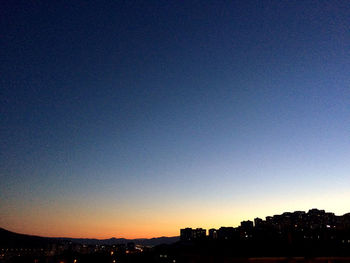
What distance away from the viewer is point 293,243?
15133mm

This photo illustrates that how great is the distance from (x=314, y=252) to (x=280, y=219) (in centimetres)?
11506

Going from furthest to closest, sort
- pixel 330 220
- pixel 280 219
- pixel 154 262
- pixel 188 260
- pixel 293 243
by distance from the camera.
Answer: pixel 280 219 < pixel 330 220 < pixel 154 262 < pixel 188 260 < pixel 293 243

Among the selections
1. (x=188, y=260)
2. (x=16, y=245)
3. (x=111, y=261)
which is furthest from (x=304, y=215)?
(x=16, y=245)

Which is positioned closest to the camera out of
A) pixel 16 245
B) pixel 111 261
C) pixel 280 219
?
pixel 111 261

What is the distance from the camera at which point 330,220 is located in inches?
4215

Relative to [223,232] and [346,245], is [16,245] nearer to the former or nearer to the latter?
[223,232]

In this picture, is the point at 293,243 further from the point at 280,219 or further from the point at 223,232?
the point at 223,232

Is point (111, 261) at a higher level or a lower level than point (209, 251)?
lower

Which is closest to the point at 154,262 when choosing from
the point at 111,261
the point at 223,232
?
the point at 111,261

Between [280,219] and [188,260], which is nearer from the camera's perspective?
[188,260]

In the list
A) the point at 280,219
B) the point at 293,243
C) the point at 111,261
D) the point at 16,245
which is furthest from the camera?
the point at 16,245

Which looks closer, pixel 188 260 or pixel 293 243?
→ pixel 293 243

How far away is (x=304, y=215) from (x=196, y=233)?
1976 inches

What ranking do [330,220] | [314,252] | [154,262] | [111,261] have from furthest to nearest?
1. [330,220]
2. [111,261]
3. [154,262]
4. [314,252]
